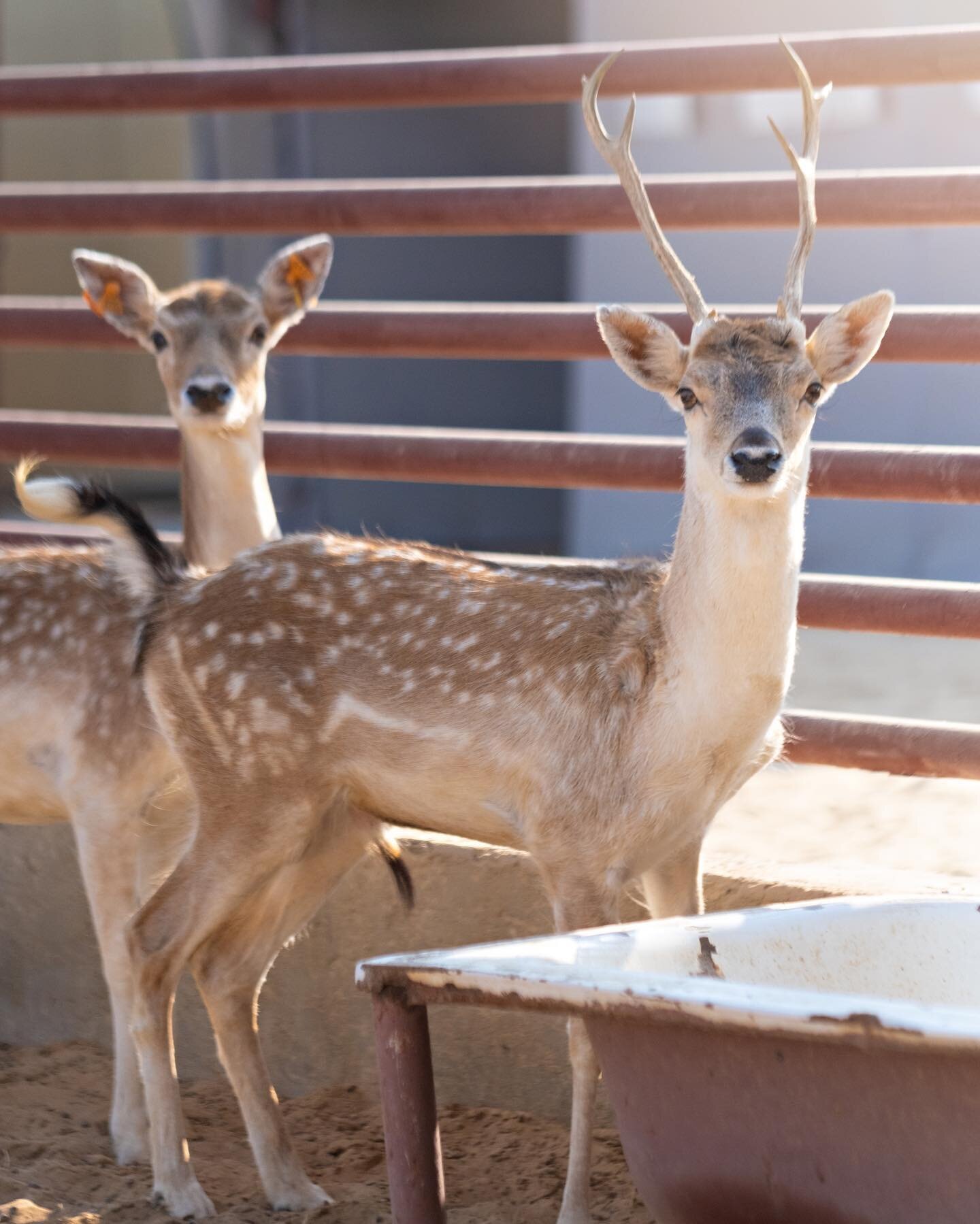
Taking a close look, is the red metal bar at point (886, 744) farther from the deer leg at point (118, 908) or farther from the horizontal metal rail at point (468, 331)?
the deer leg at point (118, 908)

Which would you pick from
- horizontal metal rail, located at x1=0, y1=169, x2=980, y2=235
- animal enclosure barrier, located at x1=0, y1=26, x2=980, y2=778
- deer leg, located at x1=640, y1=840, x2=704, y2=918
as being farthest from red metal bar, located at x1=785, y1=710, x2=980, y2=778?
horizontal metal rail, located at x1=0, y1=169, x2=980, y2=235

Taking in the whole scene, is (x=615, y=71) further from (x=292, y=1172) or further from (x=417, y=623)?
(x=292, y=1172)

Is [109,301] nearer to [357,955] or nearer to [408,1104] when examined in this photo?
[357,955]

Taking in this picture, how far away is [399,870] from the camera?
363 cm

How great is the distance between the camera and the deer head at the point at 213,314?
15.3 ft

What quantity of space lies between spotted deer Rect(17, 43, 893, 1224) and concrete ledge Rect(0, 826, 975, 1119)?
25 centimetres

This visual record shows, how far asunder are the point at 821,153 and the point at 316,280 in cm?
568

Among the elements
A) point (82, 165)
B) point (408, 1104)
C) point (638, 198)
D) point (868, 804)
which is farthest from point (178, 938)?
point (82, 165)

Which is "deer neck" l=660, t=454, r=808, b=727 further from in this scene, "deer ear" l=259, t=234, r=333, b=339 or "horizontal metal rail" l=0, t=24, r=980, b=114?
"deer ear" l=259, t=234, r=333, b=339

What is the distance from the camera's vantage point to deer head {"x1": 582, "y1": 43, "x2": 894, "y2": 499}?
3.09 m

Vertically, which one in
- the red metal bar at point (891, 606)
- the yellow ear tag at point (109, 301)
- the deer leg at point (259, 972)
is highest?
the yellow ear tag at point (109, 301)

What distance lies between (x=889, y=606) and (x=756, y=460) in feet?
3.41

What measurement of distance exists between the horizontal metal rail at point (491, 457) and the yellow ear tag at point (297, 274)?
1.30 ft

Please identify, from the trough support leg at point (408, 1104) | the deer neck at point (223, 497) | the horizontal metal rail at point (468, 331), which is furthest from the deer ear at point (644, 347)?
the trough support leg at point (408, 1104)
